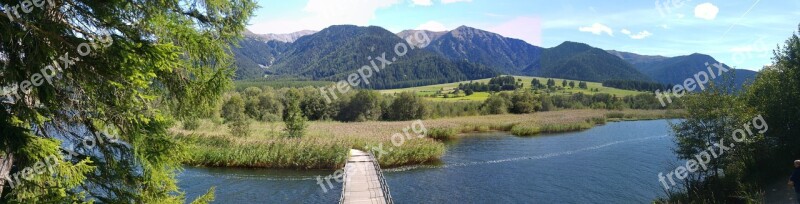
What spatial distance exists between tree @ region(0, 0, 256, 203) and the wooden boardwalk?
1232 centimetres

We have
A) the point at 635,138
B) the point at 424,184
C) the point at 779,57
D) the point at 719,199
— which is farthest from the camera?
the point at 635,138

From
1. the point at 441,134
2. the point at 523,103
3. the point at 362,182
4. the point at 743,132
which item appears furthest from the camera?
the point at 523,103

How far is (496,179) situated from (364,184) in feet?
31.8

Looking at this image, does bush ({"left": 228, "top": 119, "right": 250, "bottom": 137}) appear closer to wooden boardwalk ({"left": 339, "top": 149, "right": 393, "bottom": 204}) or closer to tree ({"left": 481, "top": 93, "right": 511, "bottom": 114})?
wooden boardwalk ({"left": 339, "top": 149, "right": 393, "bottom": 204})

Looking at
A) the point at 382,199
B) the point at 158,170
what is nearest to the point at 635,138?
the point at 382,199

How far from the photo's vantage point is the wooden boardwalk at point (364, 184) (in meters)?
21.5

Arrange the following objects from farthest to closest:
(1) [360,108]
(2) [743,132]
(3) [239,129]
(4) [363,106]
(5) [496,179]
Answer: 1. (1) [360,108]
2. (4) [363,106]
3. (3) [239,129]
4. (5) [496,179]
5. (2) [743,132]

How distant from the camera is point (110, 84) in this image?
262 inches

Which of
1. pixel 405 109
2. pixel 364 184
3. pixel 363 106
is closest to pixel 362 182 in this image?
pixel 364 184

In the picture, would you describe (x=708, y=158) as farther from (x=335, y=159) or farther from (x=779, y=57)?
(x=335, y=159)

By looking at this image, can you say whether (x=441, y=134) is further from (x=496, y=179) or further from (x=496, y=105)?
(x=496, y=105)

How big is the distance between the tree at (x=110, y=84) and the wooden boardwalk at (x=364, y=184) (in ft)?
40.4

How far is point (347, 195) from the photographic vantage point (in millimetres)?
22266

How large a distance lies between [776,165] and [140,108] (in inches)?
1047
